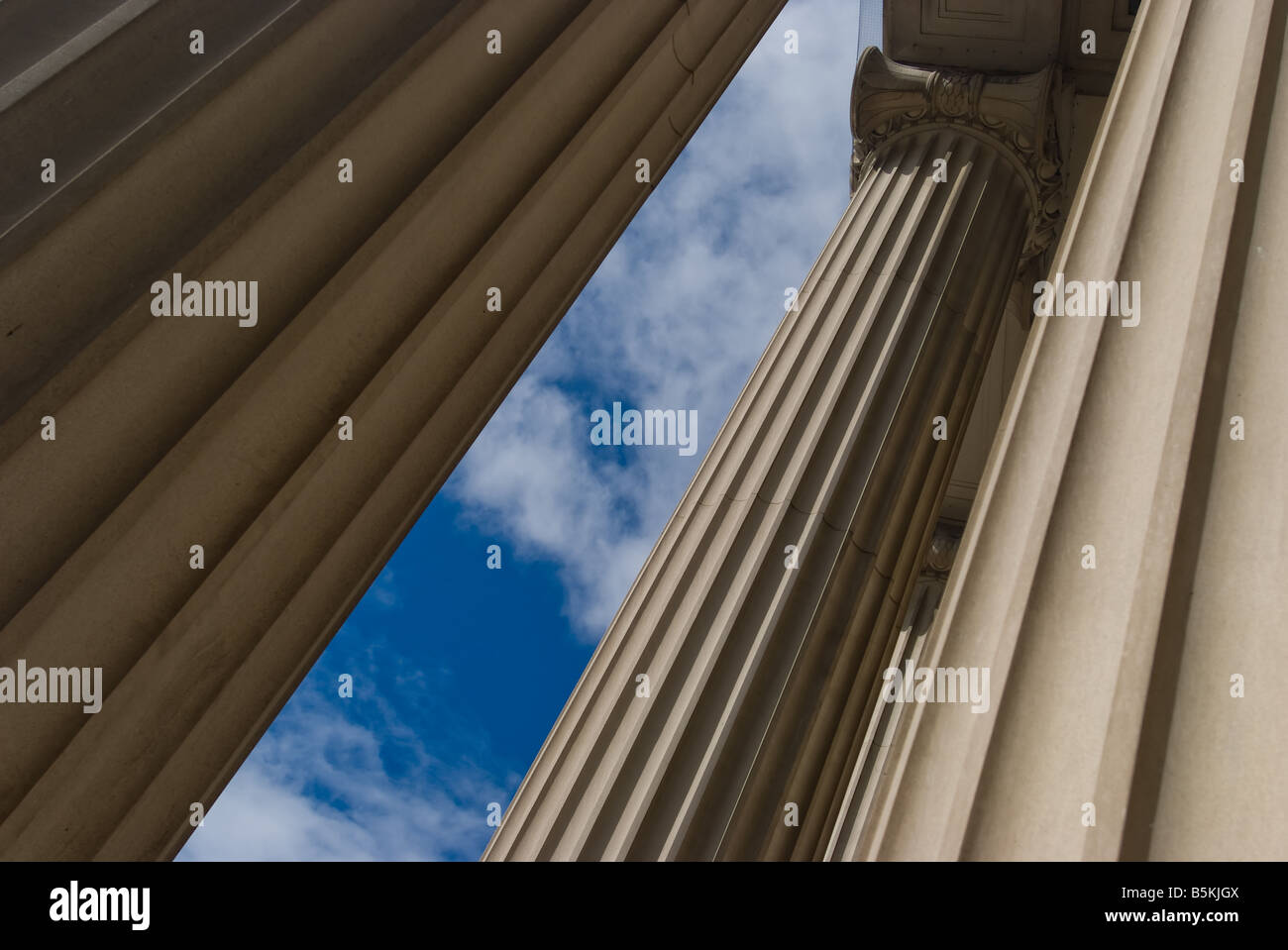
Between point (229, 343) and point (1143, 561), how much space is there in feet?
Answer: 20.7

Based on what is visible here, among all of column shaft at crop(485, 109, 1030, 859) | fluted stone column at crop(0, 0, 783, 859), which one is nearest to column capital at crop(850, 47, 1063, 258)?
column shaft at crop(485, 109, 1030, 859)

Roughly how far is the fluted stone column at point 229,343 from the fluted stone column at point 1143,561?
197 inches

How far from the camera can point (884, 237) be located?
24375 mm

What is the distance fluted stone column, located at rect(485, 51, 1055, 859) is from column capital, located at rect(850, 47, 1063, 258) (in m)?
0.10

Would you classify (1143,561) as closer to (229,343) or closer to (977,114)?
(229,343)

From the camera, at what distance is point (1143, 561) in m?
5.69

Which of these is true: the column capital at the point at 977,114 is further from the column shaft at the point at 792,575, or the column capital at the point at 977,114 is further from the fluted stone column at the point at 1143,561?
the fluted stone column at the point at 1143,561

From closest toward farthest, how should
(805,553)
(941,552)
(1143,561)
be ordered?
1. (1143,561)
2. (805,553)
3. (941,552)

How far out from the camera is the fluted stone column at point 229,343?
723 cm

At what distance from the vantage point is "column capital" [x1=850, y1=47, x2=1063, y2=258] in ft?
90.1

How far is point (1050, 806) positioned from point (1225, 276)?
3693 mm

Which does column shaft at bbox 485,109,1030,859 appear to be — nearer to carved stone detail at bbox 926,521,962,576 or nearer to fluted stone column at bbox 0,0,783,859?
fluted stone column at bbox 0,0,783,859

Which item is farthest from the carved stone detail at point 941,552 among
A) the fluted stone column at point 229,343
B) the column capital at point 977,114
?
the fluted stone column at point 229,343

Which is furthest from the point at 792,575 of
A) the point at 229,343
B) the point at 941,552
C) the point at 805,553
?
the point at 941,552
